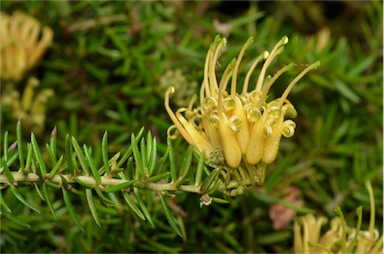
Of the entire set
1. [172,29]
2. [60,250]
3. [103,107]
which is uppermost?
[172,29]

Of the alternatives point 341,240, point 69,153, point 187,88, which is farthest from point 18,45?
point 341,240

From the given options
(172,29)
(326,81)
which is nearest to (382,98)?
(326,81)

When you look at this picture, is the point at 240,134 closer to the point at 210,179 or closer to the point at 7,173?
the point at 210,179

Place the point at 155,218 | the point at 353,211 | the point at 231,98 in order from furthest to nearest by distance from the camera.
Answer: the point at 353,211 → the point at 155,218 → the point at 231,98

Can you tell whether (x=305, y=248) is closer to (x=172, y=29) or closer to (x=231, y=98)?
(x=231, y=98)

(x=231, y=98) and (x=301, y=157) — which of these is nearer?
(x=231, y=98)

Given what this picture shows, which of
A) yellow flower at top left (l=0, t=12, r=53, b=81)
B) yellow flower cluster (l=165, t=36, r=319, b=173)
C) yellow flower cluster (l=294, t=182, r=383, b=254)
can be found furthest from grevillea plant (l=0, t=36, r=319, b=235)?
yellow flower at top left (l=0, t=12, r=53, b=81)

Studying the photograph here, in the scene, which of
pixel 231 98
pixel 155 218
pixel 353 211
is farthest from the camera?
pixel 353 211
